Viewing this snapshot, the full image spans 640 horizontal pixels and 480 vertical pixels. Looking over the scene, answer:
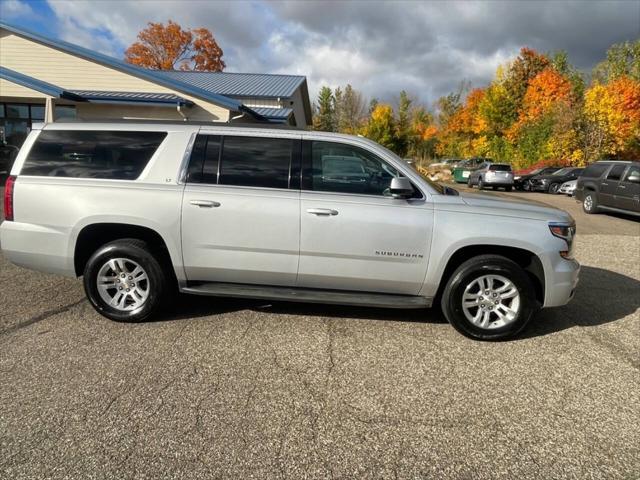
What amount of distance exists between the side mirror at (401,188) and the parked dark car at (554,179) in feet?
75.6

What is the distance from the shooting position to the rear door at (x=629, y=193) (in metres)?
12.3

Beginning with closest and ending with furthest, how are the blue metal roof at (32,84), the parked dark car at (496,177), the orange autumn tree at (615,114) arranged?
the blue metal roof at (32,84) → the parked dark car at (496,177) → the orange autumn tree at (615,114)

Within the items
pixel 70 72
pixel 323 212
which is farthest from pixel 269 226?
pixel 70 72

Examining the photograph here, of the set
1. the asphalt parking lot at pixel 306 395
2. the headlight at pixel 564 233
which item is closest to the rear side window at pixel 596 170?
the asphalt parking lot at pixel 306 395

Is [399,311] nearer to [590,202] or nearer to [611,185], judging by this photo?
[611,185]

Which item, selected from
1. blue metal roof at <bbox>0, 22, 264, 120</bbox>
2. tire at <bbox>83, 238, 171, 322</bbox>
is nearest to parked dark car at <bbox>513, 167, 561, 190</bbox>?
blue metal roof at <bbox>0, 22, 264, 120</bbox>

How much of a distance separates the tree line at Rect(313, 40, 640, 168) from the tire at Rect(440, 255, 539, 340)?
29.8m

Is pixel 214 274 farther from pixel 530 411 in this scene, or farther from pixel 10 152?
pixel 10 152

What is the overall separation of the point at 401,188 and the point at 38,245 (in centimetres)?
350

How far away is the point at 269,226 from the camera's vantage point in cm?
390

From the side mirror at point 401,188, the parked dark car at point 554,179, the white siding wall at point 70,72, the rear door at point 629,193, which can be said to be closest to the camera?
the side mirror at point 401,188

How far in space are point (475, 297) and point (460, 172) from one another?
29.0 meters

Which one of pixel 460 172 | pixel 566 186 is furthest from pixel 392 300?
pixel 460 172

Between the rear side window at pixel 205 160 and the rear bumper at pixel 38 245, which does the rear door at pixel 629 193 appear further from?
the rear bumper at pixel 38 245
